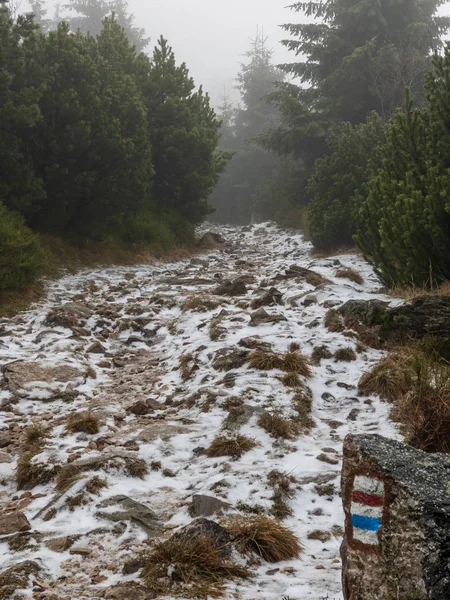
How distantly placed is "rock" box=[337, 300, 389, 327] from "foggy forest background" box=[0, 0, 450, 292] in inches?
44.5

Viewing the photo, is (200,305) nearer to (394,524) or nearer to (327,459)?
(327,459)

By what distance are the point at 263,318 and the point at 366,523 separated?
576cm

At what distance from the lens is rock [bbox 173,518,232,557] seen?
2.87 meters

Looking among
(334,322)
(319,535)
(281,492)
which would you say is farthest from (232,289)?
(319,535)

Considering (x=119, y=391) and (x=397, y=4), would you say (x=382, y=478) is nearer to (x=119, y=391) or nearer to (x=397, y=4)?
(x=119, y=391)

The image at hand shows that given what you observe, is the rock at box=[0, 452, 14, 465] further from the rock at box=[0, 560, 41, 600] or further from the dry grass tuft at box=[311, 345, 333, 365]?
the dry grass tuft at box=[311, 345, 333, 365]

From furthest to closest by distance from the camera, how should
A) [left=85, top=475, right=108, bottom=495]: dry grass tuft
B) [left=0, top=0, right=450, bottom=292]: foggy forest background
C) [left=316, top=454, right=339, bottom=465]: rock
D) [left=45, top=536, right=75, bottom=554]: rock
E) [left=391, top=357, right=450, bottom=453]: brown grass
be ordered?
1. [left=0, top=0, right=450, bottom=292]: foggy forest background
2. [left=316, top=454, right=339, bottom=465]: rock
3. [left=391, top=357, right=450, bottom=453]: brown grass
4. [left=85, top=475, right=108, bottom=495]: dry grass tuft
5. [left=45, top=536, right=75, bottom=554]: rock

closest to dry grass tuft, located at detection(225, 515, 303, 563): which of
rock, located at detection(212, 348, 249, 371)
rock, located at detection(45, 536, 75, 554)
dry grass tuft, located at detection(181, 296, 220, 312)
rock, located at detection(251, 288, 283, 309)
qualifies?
rock, located at detection(45, 536, 75, 554)

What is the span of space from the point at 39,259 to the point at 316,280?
5646 mm

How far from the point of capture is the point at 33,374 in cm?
600

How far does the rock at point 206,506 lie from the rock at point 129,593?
0.83 m

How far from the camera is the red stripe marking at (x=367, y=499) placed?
1.81 meters

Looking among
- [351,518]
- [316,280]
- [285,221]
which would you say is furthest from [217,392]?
[285,221]

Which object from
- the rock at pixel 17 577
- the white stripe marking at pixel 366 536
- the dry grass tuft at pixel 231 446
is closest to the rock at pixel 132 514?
the rock at pixel 17 577
